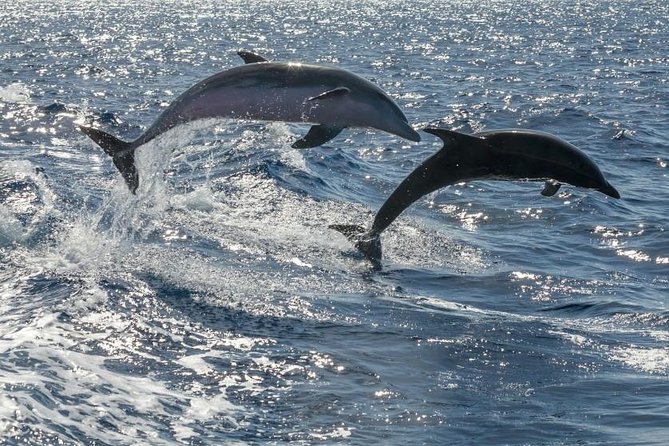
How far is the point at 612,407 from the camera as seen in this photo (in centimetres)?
1066

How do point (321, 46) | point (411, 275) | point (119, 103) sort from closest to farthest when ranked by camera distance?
point (411, 275) < point (119, 103) < point (321, 46)

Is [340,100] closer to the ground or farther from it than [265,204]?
farther from it

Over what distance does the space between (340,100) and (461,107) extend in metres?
23.9

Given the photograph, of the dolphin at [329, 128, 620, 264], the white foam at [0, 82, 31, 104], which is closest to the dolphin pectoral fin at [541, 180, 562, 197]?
the dolphin at [329, 128, 620, 264]

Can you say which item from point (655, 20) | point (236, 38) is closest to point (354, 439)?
point (236, 38)

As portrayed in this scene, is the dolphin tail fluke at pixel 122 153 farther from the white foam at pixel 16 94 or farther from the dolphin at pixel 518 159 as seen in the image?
the white foam at pixel 16 94

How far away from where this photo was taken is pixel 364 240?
1630 centimetres

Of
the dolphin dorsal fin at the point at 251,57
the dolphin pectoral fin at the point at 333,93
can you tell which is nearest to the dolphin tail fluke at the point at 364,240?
the dolphin dorsal fin at the point at 251,57

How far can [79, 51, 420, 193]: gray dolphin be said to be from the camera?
509 inches

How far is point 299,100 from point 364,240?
3.92 metres

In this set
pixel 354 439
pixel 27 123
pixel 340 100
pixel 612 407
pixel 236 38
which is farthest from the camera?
pixel 236 38

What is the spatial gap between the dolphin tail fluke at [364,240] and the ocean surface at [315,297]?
0.85 feet

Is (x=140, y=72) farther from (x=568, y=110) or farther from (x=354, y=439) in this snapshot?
(x=354, y=439)

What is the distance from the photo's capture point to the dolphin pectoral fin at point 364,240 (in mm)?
16219
